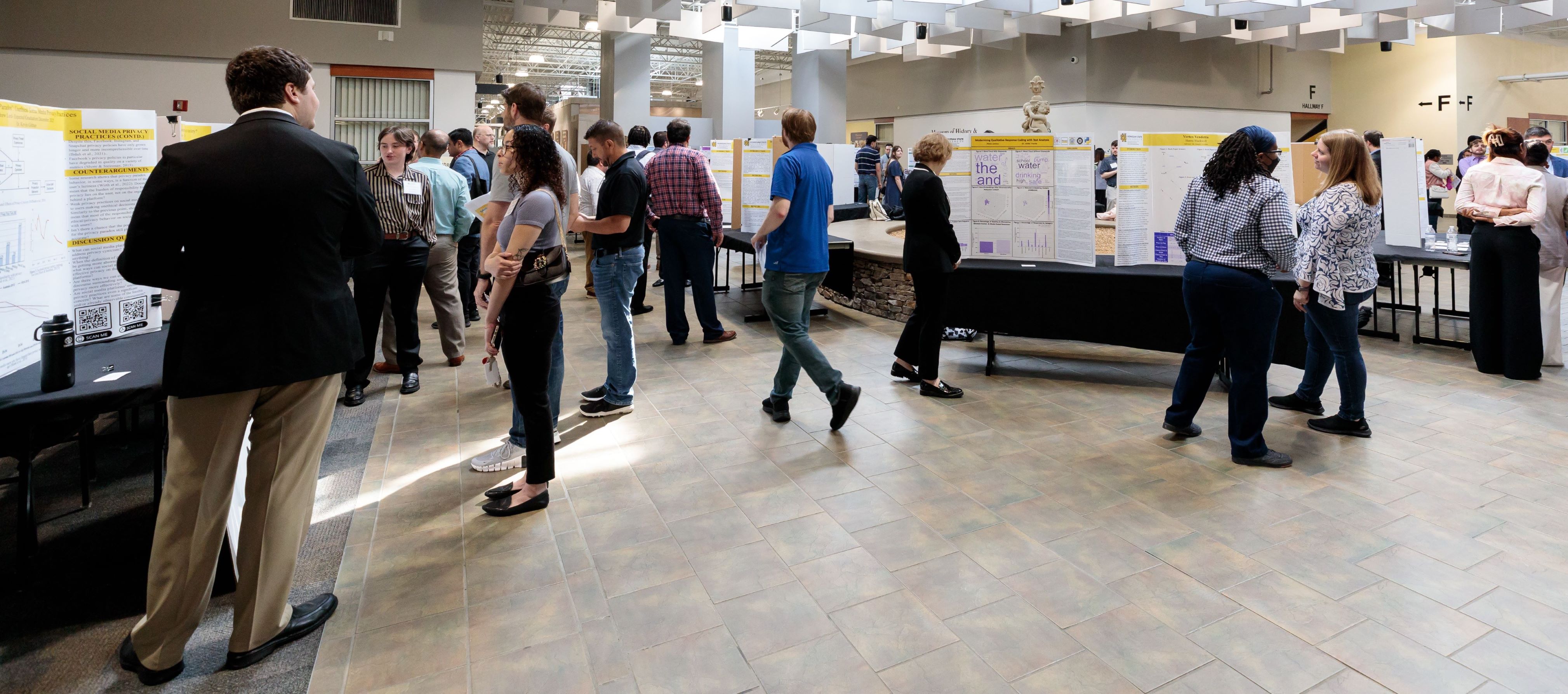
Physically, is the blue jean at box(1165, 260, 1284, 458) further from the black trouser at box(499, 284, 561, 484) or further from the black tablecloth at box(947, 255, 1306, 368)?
the black trouser at box(499, 284, 561, 484)

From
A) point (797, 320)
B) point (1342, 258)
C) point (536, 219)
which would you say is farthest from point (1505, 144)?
point (536, 219)

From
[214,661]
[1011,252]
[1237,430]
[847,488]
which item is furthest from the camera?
[1011,252]

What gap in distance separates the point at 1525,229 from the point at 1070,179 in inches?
103

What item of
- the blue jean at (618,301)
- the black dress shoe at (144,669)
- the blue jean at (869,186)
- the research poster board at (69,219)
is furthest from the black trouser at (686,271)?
the blue jean at (869,186)

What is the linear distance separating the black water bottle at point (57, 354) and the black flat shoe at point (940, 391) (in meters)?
3.64

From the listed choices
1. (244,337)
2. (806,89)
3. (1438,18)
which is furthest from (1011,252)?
(1438,18)

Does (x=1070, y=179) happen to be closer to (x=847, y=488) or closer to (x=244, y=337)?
(x=847, y=488)

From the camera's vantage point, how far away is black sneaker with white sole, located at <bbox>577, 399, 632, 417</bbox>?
4.31 meters

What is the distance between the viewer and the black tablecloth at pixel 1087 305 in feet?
15.0

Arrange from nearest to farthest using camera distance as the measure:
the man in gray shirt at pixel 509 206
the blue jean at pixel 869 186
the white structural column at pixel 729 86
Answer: the man in gray shirt at pixel 509 206 < the blue jean at pixel 869 186 < the white structural column at pixel 729 86

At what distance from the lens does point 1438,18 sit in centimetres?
1300

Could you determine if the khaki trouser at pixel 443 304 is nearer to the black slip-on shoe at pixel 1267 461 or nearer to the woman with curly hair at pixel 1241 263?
the woman with curly hair at pixel 1241 263

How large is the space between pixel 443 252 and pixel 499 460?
6.84 ft

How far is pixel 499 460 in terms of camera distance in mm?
3568
